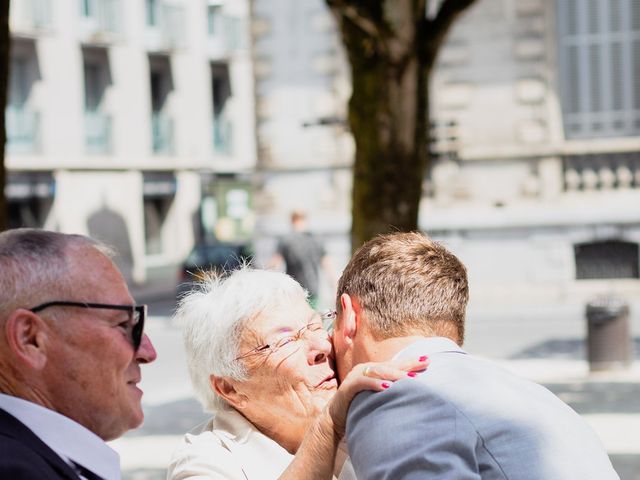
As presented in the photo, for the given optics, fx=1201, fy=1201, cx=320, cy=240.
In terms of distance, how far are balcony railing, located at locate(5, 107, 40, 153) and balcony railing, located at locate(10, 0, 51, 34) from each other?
228cm

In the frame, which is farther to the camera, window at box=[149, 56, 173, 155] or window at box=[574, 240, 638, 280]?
window at box=[149, 56, 173, 155]

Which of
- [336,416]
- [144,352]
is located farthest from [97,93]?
[336,416]

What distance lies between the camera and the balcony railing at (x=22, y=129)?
110 feet

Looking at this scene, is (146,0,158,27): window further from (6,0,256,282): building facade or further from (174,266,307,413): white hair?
(174,266,307,413): white hair

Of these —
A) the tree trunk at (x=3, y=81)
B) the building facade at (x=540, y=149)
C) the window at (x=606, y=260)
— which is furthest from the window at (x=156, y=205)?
the tree trunk at (x=3, y=81)

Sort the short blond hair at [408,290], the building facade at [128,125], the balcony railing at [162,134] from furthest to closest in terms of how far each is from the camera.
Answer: the balcony railing at [162,134] < the building facade at [128,125] < the short blond hair at [408,290]

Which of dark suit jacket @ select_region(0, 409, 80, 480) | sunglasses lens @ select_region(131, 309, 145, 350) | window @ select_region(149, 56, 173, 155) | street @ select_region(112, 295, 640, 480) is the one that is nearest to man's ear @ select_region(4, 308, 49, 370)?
dark suit jacket @ select_region(0, 409, 80, 480)

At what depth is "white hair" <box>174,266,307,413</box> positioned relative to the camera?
320 cm

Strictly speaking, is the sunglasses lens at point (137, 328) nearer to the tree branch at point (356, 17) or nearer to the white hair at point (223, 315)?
the white hair at point (223, 315)

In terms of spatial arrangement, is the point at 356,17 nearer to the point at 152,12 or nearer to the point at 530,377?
the point at 530,377

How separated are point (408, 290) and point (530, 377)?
34.9 feet

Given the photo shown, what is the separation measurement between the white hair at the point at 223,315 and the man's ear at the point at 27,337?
888 mm

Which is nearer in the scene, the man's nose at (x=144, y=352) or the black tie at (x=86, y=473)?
the black tie at (x=86, y=473)

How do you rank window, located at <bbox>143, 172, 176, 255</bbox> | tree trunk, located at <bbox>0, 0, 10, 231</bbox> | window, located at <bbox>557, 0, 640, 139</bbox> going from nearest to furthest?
1. tree trunk, located at <bbox>0, 0, 10, 231</bbox>
2. window, located at <bbox>557, 0, 640, 139</bbox>
3. window, located at <bbox>143, 172, 176, 255</bbox>
